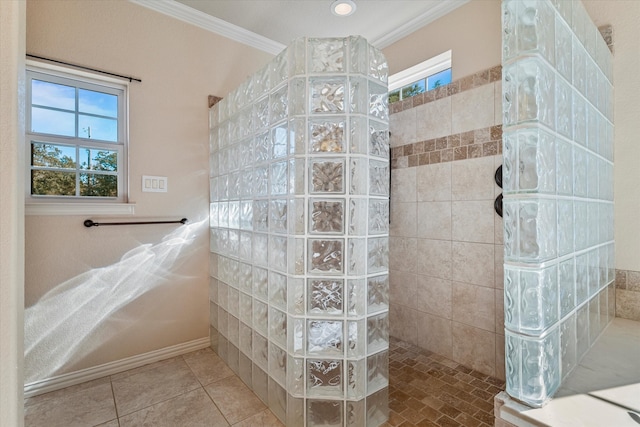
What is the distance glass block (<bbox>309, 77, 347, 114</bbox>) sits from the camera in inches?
57.4

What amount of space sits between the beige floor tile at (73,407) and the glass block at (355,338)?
4.60 ft

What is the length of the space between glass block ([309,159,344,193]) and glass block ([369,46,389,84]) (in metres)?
0.50

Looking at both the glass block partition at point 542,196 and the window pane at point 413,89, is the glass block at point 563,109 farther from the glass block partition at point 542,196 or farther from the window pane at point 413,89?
the window pane at point 413,89

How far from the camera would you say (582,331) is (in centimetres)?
108

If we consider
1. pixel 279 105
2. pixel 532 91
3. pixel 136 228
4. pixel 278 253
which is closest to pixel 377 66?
pixel 279 105

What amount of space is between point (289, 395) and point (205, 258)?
1363mm

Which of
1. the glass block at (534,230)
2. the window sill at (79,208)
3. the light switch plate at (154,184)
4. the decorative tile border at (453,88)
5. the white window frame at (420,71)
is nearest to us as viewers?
the glass block at (534,230)

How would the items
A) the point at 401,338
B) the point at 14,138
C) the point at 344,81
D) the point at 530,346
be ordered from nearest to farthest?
1. the point at 14,138
2. the point at 530,346
3. the point at 344,81
4. the point at 401,338

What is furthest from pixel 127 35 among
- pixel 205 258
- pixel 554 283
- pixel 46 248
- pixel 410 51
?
pixel 554 283

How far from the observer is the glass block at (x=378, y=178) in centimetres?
152

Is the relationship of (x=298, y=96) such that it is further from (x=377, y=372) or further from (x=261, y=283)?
(x=377, y=372)

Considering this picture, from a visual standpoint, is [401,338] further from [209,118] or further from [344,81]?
[209,118]

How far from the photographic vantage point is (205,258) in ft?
8.10

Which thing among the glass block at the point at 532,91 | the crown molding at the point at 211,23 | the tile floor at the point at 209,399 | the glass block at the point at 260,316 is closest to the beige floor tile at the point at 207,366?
the tile floor at the point at 209,399
